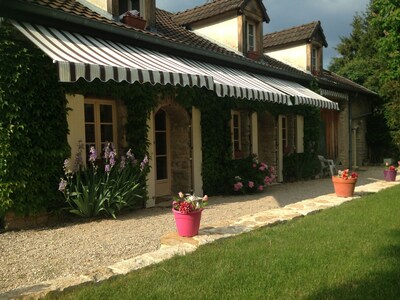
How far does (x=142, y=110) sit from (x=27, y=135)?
276 cm

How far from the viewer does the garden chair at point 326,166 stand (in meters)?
16.1

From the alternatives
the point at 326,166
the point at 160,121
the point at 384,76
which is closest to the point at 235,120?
the point at 160,121

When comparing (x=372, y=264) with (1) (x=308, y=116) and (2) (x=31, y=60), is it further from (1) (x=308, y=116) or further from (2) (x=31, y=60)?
(1) (x=308, y=116)

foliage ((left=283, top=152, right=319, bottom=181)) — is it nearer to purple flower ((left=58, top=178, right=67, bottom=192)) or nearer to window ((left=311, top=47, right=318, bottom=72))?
window ((left=311, top=47, right=318, bottom=72))

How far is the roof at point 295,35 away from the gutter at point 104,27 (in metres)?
6.19

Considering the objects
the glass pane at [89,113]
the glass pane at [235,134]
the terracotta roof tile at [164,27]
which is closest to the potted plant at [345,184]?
the glass pane at [235,134]

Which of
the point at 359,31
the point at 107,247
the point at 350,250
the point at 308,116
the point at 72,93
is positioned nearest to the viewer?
the point at 350,250

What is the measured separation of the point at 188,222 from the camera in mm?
5488

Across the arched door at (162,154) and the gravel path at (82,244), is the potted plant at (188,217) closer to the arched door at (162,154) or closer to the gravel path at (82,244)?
the gravel path at (82,244)

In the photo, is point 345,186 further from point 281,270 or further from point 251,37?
point 251,37

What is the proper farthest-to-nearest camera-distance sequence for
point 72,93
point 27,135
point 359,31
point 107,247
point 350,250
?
point 359,31, point 72,93, point 27,135, point 107,247, point 350,250

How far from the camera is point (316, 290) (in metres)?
3.54

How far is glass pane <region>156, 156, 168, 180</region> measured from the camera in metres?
10.4

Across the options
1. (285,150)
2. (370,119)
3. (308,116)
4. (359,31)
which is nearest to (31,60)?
(285,150)
